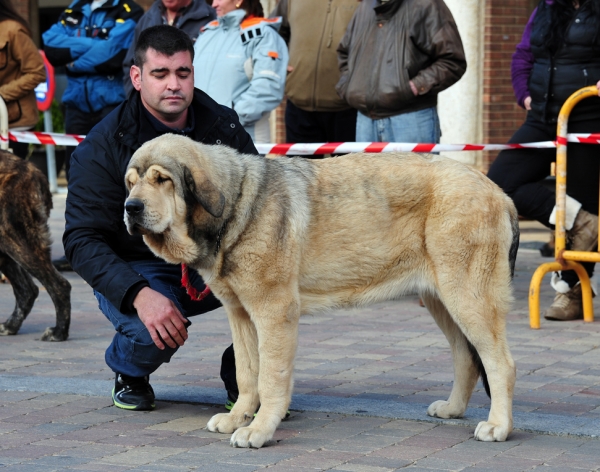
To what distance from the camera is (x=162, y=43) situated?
5.27 m

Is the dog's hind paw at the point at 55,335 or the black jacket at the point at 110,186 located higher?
the black jacket at the point at 110,186

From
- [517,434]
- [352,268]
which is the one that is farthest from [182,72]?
[517,434]

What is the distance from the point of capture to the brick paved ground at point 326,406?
452 cm

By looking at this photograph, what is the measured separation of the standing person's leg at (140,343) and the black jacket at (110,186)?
0.12m

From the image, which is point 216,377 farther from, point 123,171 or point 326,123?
point 326,123

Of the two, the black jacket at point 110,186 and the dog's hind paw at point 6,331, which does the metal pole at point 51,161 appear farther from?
the black jacket at point 110,186

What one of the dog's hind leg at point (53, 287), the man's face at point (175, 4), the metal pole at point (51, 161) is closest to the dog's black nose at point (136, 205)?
the dog's hind leg at point (53, 287)

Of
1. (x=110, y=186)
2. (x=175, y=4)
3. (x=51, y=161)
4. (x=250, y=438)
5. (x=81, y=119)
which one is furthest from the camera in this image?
(x=51, y=161)

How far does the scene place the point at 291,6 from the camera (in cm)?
957

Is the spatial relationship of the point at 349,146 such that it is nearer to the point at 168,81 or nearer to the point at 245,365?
the point at 168,81

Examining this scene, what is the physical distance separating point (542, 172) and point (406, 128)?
43.7 inches

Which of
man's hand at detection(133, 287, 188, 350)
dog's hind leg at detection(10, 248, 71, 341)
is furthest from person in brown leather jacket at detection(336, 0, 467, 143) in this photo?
man's hand at detection(133, 287, 188, 350)

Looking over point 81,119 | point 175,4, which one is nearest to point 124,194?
point 175,4

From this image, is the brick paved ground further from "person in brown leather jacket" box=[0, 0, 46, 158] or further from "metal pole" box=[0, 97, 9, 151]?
"person in brown leather jacket" box=[0, 0, 46, 158]
